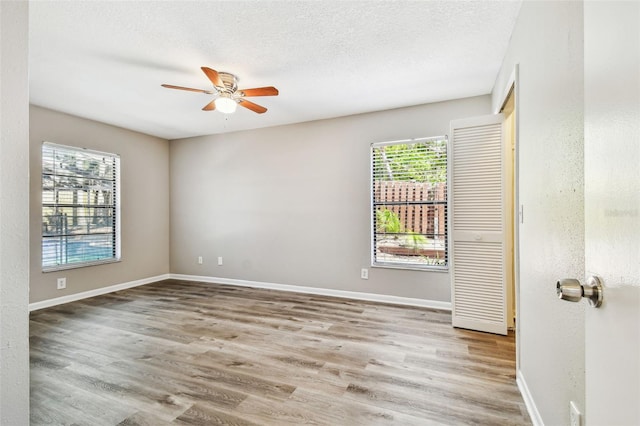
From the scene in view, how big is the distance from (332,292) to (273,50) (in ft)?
10.1

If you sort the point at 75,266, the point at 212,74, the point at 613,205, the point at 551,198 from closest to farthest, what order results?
the point at 613,205 < the point at 551,198 < the point at 212,74 < the point at 75,266

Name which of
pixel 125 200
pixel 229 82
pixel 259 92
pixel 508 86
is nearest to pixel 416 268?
pixel 508 86

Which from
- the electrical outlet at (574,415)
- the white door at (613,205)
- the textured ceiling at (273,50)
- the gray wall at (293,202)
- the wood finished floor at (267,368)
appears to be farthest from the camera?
the gray wall at (293,202)

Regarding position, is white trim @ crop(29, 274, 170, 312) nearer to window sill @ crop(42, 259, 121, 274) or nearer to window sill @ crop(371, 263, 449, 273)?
window sill @ crop(42, 259, 121, 274)

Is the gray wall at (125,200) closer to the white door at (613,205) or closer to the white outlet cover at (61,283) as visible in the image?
the white outlet cover at (61,283)

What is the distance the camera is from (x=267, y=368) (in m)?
2.22

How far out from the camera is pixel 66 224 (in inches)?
156

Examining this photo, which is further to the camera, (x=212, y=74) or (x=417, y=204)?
(x=417, y=204)


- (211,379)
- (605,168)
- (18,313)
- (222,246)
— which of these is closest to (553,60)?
(605,168)

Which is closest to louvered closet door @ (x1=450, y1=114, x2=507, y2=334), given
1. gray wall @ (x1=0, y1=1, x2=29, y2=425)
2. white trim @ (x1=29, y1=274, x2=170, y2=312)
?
gray wall @ (x1=0, y1=1, x2=29, y2=425)

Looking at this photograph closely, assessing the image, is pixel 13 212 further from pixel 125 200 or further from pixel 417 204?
pixel 125 200

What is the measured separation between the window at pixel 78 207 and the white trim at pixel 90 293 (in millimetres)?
410

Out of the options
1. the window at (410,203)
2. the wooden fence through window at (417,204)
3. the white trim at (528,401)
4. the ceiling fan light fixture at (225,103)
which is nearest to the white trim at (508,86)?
the window at (410,203)

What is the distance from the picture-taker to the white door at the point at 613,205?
0.50 m
